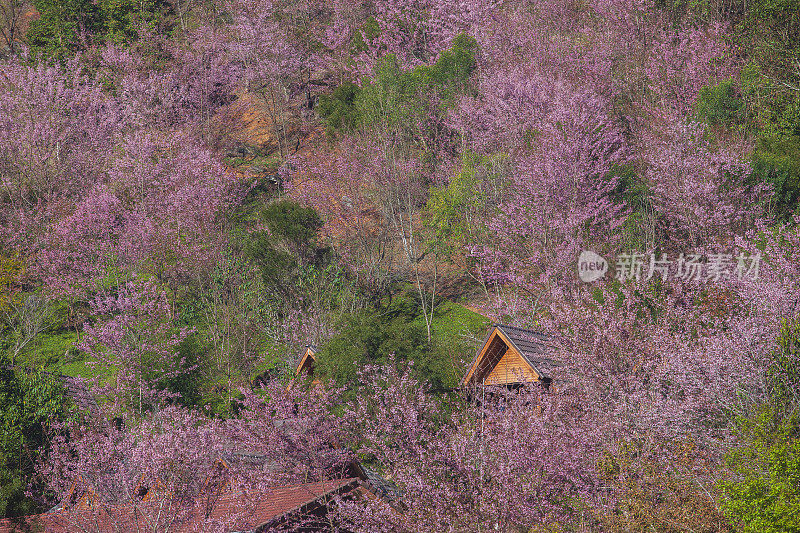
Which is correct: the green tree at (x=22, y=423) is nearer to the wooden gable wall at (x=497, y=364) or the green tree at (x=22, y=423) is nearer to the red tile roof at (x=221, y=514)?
the red tile roof at (x=221, y=514)

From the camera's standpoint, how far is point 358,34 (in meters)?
51.1

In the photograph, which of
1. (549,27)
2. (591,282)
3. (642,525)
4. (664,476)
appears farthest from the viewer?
(549,27)

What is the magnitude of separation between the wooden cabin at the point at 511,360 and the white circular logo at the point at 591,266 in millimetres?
5954

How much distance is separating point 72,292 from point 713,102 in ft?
98.6

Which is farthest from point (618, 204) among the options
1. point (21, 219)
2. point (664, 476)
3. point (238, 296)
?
point (21, 219)

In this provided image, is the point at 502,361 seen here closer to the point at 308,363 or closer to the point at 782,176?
the point at 308,363

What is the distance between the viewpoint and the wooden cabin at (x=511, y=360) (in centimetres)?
2144

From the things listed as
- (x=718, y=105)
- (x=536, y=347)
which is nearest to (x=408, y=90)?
(x=718, y=105)

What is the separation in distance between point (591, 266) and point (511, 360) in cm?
809

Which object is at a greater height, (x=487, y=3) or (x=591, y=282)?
(x=487, y=3)

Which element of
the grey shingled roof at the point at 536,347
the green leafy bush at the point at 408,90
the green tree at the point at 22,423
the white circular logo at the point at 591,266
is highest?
the green leafy bush at the point at 408,90

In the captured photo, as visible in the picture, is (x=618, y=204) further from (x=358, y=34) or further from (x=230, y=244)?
(x=358, y=34)

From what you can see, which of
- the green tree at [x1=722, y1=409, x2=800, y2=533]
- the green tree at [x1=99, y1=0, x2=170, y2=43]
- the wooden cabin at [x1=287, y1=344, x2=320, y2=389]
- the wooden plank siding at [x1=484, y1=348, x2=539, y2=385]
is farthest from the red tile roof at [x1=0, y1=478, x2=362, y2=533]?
the green tree at [x1=99, y1=0, x2=170, y2=43]

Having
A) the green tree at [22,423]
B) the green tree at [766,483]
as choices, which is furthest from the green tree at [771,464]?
the green tree at [22,423]
